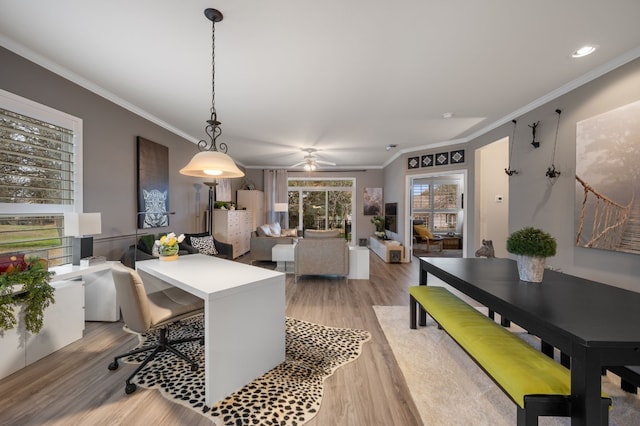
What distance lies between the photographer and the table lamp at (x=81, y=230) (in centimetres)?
241

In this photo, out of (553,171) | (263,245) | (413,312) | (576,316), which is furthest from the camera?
(263,245)

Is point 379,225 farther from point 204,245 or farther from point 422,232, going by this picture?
point 204,245

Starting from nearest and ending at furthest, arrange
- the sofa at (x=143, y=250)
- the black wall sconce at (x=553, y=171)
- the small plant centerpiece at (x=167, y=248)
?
the small plant centerpiece at (x=167, y=248), the black wall sconce at (x=553, y=171), the sofa at (x=143, y=250)

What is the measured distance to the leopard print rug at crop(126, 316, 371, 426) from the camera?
1522 mm

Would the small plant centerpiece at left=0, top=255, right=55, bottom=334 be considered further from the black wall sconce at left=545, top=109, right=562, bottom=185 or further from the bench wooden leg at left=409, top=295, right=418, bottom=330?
the black wall sconce at left=545, top=109, right=562, bottom=185

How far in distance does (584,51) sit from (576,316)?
2403 mm

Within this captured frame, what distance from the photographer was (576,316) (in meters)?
1.21

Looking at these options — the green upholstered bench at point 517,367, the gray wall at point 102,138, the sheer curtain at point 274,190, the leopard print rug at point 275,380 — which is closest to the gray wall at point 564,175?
the green upholstered bench at point 517,367

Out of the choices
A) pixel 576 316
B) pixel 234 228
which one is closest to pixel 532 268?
pixel 576 316

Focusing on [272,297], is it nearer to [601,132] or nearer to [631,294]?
[631,294]

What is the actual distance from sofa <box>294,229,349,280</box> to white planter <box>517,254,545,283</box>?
8.48 feet

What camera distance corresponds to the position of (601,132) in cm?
240

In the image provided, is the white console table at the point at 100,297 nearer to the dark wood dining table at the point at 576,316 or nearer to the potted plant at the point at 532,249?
the dark wood dining table at the point at 576,316

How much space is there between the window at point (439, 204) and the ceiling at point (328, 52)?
14.9 ft
